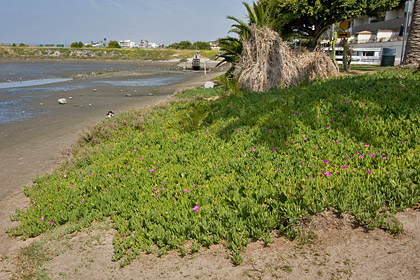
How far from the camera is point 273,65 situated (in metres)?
13.6

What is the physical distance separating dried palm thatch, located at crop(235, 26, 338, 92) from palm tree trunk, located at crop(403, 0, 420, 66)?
327 cm

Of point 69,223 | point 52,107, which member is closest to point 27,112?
point 52,107

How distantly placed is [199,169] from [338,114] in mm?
3173

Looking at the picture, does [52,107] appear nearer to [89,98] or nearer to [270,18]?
[89,98]

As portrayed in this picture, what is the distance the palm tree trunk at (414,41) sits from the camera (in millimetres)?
14406

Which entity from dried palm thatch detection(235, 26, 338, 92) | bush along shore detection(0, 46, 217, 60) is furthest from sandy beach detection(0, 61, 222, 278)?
bush along shore detection(0, 46, 217, 60)

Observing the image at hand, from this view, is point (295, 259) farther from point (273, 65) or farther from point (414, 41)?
point (414, 41)

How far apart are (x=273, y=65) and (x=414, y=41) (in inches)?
253

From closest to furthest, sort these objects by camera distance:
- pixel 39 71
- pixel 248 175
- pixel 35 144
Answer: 1. pixel 248 175
2. pixel 35 144
3. pixel 39 71

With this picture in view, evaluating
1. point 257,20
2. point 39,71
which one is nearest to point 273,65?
point 257,20

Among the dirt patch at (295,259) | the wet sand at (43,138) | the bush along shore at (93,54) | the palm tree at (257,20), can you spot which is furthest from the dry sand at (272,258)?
the bush along shore at (93,54)

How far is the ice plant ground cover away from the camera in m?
4.20

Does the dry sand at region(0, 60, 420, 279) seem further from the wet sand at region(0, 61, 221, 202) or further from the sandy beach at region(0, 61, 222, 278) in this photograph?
the wet sand at region(0, 61, 221, 202)

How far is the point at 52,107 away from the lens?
17953 millimetres
